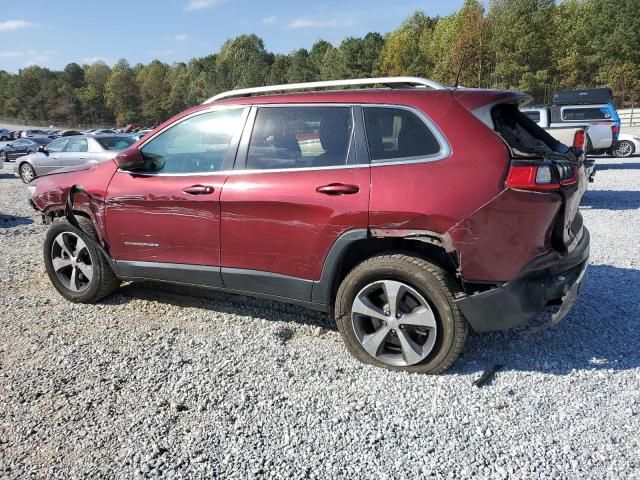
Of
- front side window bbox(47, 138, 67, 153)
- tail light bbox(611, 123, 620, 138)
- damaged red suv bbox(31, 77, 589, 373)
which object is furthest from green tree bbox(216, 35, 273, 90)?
damaged red suv bbox(31, 77, 589, 373)

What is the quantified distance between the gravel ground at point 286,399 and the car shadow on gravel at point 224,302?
0.09 ft

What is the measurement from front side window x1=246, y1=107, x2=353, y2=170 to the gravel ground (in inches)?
52.4

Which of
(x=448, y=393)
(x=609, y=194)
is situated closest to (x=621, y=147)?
(x=609, y=194)

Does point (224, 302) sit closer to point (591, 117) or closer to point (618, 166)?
point (618, 166)

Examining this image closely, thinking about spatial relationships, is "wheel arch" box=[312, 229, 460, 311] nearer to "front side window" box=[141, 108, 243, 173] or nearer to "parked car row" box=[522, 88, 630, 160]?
"front side window" box=[141, 108, 243, 173]

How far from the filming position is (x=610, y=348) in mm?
3598

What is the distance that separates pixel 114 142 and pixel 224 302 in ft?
34.0

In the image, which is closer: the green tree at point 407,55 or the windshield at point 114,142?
the windshield at point 114,142

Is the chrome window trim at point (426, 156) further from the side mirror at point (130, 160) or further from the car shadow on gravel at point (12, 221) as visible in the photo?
the car shadow on gravel at point (12, 221)

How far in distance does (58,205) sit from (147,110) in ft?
349

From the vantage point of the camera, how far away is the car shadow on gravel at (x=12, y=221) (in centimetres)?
863

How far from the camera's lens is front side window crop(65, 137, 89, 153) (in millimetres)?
13834

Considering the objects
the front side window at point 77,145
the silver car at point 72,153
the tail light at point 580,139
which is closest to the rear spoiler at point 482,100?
the tail light at point 580,139

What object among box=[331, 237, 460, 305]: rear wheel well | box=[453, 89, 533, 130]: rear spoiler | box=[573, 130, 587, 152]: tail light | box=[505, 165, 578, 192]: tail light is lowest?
box=[331, 237, 460, 305]: rear wheel well
